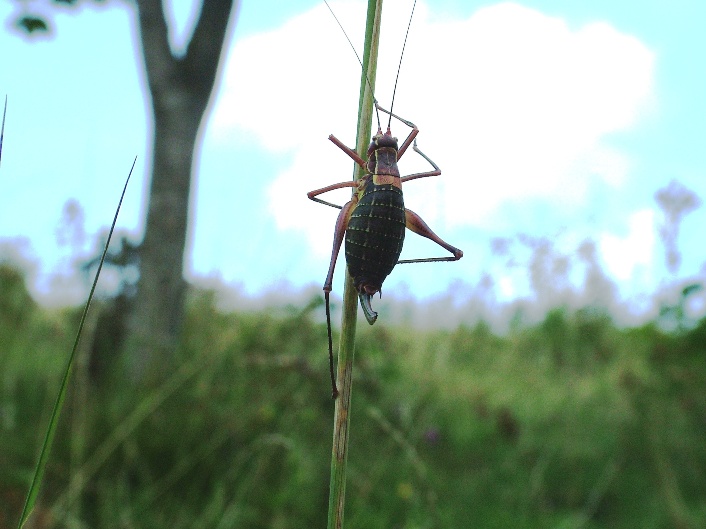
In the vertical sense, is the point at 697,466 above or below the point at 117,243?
below

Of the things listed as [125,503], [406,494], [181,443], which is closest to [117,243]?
[181,443]

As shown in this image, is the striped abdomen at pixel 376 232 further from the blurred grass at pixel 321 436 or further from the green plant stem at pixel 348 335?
the blurred grass at pixel 321 436

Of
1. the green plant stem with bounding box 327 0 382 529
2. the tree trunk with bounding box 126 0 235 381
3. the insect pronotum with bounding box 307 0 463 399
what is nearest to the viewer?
the green plant stem with bounding box 327 0 382 529

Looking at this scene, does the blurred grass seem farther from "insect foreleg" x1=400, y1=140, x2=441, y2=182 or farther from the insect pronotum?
"insect foreleg" x1=400, y1=140, x2=441, y2=182

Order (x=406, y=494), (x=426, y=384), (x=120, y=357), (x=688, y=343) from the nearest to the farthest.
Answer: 1. (x=406, y=494)
2. (x=688, y=343)
3. (x=120, y=357)
4. (x=426, y=384)

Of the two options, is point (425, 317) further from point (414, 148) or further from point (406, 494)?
point (414, 148)

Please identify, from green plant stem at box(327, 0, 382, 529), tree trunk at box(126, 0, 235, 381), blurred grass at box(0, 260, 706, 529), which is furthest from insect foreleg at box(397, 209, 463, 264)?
tree trunk at box(126, 0, 235, 381)

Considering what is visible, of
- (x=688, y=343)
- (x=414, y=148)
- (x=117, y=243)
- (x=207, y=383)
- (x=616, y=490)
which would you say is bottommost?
(x=616, y=490)
